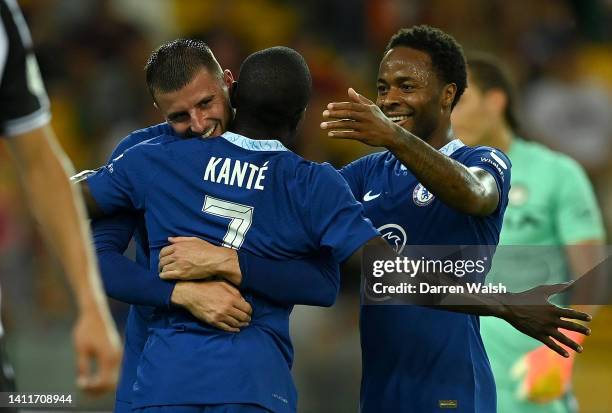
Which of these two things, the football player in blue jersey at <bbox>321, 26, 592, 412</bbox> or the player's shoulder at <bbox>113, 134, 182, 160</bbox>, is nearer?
the player's shoulder at <bbox>113, 134, 182, 160</bbox>

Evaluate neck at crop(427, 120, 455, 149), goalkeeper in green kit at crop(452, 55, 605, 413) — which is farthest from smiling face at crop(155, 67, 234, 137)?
goalkeeper in green kit at crop(452, 55, 605, 413)

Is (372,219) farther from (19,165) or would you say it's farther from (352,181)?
(19,165)

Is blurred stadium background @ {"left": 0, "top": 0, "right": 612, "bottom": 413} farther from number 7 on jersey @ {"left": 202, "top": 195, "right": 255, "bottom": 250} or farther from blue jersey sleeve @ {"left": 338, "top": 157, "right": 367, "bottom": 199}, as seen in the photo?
number 7 on jersey @ {"left": 202, "top": 195, "right": 255, "bottom": 250}

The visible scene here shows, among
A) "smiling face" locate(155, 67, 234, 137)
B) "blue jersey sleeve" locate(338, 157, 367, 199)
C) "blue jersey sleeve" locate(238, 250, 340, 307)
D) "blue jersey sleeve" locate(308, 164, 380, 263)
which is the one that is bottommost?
"blue jersey sleeve" locate(238, 250, 340, 307)

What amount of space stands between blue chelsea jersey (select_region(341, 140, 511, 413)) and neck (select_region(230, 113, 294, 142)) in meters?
0.58

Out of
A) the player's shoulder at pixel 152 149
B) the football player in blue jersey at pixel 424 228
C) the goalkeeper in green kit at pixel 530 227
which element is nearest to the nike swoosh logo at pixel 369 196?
the football player in blue jersey at pixel 424 228

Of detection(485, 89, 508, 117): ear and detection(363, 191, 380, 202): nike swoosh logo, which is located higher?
detection(485, 89, 508, 117): ear

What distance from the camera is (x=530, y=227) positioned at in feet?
17.0

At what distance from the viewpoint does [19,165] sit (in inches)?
98.8

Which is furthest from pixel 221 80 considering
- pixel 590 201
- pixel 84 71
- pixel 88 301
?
pixel 84 71

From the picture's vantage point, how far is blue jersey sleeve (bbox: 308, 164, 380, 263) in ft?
9.63

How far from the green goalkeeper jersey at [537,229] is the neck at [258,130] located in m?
1.88

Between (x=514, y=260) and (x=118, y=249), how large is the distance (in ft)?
6.19

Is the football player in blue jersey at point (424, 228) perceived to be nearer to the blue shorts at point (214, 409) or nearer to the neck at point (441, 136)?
the neck at point (441, 136)
